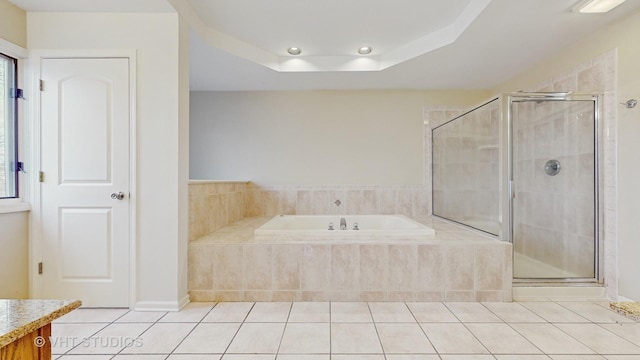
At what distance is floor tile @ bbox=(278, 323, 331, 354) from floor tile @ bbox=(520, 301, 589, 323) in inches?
60.5

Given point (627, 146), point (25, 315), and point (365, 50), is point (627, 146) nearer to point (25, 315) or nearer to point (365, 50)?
point (365, 50)

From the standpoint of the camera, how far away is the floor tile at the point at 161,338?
1.76 meters

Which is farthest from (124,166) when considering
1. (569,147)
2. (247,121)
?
(569,147)

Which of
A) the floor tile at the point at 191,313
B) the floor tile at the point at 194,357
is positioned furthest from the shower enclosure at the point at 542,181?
the floor tile at the point at 191,313

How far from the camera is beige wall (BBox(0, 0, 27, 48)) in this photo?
211 centimetres

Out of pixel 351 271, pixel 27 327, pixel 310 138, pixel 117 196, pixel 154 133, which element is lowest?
pixel 351 271

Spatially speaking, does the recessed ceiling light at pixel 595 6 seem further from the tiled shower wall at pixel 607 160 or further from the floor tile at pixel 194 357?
the floor tile at pixel 194 357

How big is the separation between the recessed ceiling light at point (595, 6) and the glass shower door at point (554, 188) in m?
0.67

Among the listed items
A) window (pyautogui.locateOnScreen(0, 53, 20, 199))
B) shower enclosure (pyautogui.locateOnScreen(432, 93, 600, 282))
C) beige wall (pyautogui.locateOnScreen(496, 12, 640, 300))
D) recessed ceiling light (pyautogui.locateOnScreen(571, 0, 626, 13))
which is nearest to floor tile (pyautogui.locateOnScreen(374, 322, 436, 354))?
shower enclosure (pyautogui.locateOnScreen(432, 93, 600, 282))

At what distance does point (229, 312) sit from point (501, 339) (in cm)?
179

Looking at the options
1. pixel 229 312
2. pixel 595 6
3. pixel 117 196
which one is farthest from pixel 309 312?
pixel 595 6

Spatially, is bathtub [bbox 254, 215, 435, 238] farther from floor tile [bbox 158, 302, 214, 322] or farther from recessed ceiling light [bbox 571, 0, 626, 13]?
recessed ceiling light [bbox 571, 0, 626, 13]

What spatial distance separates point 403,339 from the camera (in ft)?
6.12

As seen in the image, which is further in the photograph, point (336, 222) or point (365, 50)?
point (336, 222)
